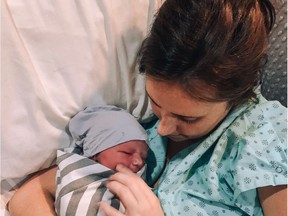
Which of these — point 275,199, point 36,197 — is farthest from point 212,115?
point 36,197

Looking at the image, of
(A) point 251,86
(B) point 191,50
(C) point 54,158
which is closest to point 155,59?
(B) point 191,50

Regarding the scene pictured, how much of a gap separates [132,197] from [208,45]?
361 mm

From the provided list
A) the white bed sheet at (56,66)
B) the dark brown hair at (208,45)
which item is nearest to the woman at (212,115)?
the dark brown hair at (208,45)

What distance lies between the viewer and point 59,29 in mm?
917

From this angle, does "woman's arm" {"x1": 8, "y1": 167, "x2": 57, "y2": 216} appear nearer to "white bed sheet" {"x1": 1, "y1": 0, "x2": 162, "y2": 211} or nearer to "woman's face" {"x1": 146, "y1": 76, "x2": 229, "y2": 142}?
"white bed sheet" {"x1": 1, "y1": 0, "x2": 162, "y2": 211}

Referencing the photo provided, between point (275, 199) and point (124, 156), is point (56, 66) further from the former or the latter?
point (275, 199)

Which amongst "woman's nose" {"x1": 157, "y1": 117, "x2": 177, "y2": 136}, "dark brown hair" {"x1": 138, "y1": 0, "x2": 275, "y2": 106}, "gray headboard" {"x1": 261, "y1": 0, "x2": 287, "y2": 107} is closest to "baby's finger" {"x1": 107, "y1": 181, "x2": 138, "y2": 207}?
"woman's nose" {"x1": 157, "y1": 117, "x2": 177, "y2": 136}

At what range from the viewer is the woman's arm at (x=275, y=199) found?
2.76 feet

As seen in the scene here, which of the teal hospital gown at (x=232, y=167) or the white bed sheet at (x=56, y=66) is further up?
the white bed sheet at (x=56, y=66)

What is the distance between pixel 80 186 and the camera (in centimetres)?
94

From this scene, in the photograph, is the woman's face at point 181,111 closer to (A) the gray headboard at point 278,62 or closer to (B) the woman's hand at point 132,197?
(B) the woman's hand at point 132,197

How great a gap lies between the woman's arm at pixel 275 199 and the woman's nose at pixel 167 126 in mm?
219

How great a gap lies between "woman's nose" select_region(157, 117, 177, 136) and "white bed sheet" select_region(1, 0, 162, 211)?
0.62 ft

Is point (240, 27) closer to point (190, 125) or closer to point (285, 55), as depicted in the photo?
point (190, 125)
